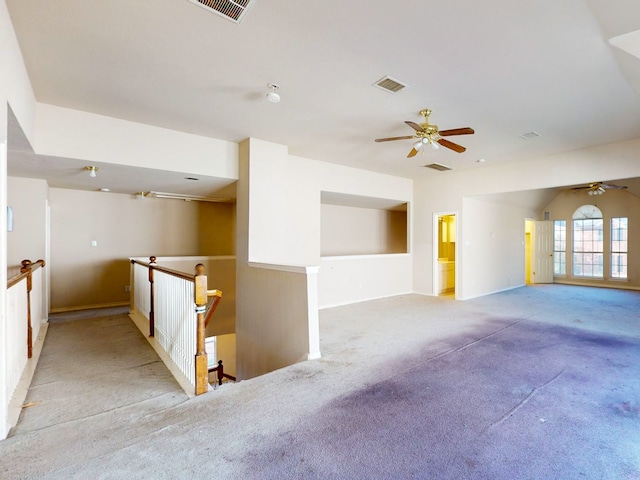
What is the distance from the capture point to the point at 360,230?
859cm

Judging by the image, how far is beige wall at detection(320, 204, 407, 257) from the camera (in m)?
7.95

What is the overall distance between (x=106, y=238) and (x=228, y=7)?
5580mm

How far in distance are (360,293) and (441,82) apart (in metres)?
4.62

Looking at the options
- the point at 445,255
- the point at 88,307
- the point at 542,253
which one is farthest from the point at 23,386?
the point at 542,253

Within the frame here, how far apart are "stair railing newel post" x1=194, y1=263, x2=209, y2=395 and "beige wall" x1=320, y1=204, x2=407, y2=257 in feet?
17.0

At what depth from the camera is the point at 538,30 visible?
2.40 m

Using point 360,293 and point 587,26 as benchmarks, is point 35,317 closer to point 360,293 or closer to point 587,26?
point 360,293

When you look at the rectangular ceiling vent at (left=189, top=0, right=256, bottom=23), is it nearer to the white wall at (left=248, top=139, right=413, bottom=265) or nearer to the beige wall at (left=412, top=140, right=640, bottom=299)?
the white wall at (left=248, top=139, right=413, bottom=265)

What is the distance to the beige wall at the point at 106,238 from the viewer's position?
19.0 feet

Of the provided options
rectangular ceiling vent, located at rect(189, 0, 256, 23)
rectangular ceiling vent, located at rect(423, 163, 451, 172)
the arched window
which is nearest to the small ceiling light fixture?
rectangular ceiling vent, located at rect(189, 0, 256, 23)

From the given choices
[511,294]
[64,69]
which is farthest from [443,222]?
[64,69]

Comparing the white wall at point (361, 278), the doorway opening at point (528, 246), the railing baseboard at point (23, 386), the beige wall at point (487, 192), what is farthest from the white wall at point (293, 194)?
the doorway opening at point (528, 246)

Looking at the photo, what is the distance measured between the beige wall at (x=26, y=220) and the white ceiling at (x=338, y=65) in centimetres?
43

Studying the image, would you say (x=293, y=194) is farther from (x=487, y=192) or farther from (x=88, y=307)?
(x=88, y=307)
